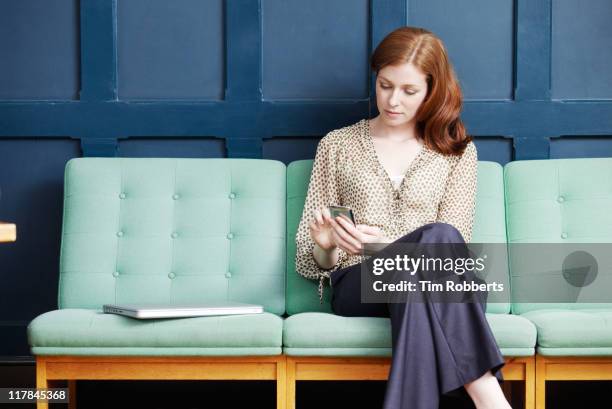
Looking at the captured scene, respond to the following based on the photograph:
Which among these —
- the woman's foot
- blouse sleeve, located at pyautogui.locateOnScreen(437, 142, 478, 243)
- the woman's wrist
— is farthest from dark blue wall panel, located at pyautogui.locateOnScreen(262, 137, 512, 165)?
the woman's foot

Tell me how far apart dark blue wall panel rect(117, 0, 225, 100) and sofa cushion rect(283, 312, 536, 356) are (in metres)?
Result: 1.21

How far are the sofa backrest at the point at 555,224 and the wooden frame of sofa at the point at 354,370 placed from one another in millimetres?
392

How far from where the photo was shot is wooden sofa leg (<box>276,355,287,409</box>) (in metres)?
2.29

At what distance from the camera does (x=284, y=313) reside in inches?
107

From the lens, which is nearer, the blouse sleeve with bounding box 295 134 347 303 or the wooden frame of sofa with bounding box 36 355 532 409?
the wooden frame of sofa with bounding box 36 355 532 409

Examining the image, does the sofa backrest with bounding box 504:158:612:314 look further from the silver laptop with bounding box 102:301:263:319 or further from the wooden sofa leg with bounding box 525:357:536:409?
the silver laptop with bounding box 102:301:263:319

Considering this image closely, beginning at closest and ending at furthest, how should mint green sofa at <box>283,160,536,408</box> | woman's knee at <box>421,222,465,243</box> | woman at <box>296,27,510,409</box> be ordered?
woman's knee at <box>421,222,465,243</box>
mint green sofa at <box>283,160,536,408</box>
woman at <box>296,27,510,409</box>

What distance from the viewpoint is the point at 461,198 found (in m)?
2.54

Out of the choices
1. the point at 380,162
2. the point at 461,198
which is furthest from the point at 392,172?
the point at 461,198

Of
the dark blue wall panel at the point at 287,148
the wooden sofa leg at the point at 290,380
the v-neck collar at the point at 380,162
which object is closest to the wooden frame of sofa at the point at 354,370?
the wooden sofa leg at the point at 290,380

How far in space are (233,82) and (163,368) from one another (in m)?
1.20

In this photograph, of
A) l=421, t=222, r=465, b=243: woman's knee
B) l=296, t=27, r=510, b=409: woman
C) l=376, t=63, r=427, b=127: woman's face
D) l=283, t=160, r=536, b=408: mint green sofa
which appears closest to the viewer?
l=421, t=222, r=465, b=243: woman's knee

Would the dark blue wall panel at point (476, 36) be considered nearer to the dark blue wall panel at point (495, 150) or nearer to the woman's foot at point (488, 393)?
the dark blue wall panel at point (495, 150)

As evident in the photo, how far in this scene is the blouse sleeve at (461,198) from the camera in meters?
2.52
